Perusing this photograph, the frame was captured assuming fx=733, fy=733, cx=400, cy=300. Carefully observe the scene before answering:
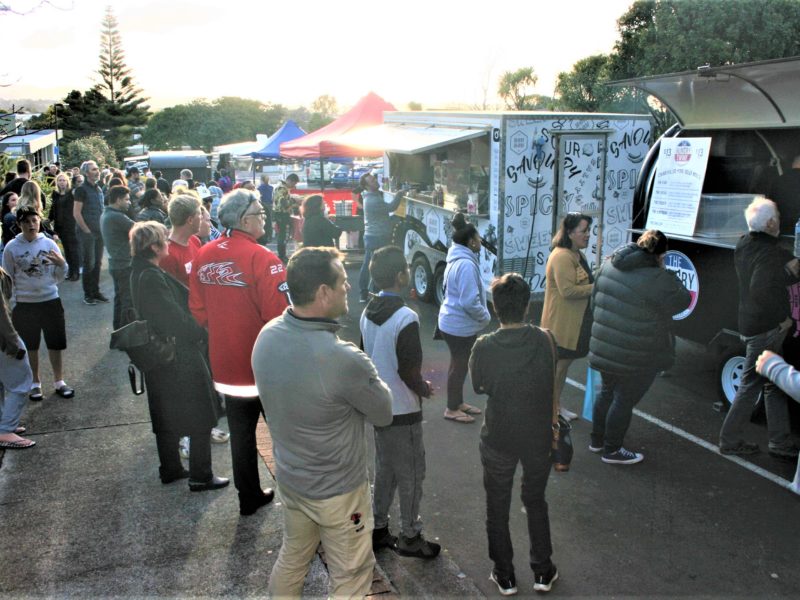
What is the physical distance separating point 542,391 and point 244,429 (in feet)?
5.90

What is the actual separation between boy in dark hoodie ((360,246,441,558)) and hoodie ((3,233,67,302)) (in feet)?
11.3

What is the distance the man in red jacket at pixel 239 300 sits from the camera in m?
4.07

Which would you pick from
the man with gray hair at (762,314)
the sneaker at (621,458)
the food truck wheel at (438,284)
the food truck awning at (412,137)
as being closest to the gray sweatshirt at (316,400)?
the sneaker at (621,458)

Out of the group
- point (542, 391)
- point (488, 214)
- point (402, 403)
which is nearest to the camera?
point (542, 391)

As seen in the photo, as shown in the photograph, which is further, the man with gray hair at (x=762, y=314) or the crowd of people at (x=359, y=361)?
the man with gray hair at (x=762, y=314)

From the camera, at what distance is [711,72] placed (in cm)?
646

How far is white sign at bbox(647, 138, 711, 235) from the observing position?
21.8 ft

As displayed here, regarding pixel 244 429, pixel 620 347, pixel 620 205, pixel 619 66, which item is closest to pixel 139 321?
pixel 244 429

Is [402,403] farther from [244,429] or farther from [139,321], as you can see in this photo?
[139,321]

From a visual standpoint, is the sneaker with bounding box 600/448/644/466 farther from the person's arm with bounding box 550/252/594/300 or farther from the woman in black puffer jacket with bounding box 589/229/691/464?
the person's arm with bounding box 550/252/594/300

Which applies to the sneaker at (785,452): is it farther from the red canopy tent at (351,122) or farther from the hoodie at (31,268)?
the red canopy tent at (351,122)

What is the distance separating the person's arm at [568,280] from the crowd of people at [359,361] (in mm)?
13

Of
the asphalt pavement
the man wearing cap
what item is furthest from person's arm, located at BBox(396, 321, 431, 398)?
the man wearing cap

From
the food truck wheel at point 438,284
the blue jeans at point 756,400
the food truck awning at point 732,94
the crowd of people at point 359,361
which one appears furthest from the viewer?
the food truck wheel at point 438,284
